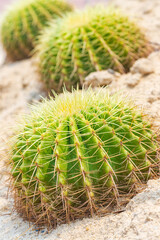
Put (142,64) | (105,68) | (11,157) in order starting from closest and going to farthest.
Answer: (11,157), (142,64), (105,68)

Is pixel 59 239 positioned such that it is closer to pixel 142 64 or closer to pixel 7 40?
pixel 142 64

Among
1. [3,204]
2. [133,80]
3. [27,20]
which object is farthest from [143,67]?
[27,20]

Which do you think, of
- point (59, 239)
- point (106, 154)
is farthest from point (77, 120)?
point (59, 239)

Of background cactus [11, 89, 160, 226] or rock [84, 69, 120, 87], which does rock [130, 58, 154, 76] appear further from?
background cactus [11, 89, 160, 226]

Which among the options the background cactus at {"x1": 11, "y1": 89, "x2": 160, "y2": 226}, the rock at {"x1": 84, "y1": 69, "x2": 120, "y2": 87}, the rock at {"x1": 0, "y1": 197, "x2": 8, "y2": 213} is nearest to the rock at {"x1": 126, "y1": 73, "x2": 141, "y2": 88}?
the rock at {"x1": 84, "y1": 69, "x2": 120, "y2": 87}

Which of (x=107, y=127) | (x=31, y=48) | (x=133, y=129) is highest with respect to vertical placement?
(x=107, y=127)

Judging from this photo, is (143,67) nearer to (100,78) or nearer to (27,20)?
(100,78)
